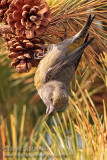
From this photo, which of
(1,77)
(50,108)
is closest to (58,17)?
(50,108)

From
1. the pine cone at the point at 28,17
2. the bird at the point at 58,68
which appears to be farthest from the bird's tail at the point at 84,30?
the pine cone at the point at 28,17

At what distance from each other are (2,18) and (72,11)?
8.3 inches

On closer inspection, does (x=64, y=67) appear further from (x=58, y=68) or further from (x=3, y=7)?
(x=3, y=7)

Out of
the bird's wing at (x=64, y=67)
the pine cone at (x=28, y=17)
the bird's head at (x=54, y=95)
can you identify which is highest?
the pine cone at (x=28, y=17)

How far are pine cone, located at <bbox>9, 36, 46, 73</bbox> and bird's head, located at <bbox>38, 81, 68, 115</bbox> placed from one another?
0.11 meters

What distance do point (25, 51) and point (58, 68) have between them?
148 mm

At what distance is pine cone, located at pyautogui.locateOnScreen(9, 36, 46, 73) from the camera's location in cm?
93

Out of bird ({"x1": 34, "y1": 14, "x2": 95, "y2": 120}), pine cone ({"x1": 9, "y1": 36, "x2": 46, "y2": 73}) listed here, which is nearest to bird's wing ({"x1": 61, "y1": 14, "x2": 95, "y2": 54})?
bird ({"x1": 34, "y1": 14, "x2": 95, "y2": 120})

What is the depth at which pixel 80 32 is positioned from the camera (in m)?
1.00

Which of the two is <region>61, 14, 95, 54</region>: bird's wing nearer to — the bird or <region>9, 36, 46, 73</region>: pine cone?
the bird

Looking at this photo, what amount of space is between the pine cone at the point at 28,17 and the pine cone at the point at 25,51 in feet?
0.14

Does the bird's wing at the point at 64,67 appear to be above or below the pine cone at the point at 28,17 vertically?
below

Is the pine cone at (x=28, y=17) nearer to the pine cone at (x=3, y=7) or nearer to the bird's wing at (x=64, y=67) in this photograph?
the pine cone at (x=3, y=7)

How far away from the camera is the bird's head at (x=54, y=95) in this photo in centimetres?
97
